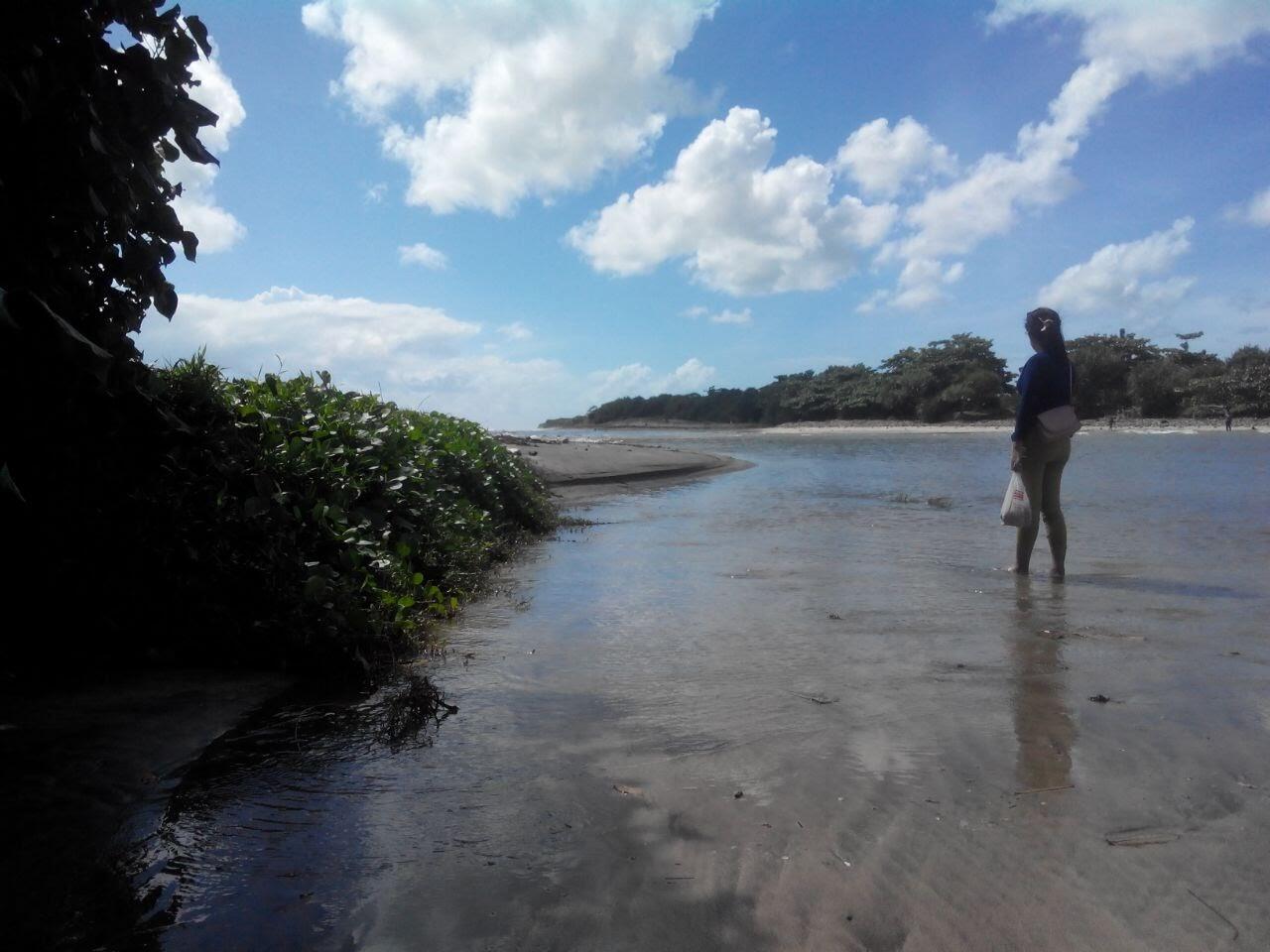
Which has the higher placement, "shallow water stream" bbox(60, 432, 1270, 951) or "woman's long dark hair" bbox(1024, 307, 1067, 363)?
"woman's long dark hair" bbox(1024, 307, 1067, 363)

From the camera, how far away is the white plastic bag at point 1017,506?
246 inches

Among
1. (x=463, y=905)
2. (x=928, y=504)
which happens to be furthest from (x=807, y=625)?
(x=928, y=504)

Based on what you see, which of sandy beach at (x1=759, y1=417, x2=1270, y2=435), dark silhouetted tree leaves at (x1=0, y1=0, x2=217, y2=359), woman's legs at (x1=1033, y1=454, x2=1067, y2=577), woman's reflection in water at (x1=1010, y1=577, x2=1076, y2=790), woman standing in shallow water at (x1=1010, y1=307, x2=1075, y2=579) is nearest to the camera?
dark silhouetted tree leaves at (x1=0, y1=0, x2=217, y2=359)

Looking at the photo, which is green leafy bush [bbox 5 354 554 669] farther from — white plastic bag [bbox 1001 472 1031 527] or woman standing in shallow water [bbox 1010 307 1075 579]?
woman standing in shallow water [bbox 1010 307 1075 579]

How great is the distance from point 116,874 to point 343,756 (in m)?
0.83

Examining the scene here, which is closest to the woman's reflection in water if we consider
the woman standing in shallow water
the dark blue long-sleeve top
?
the woman standing in shallow water

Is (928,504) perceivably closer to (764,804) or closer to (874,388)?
(764,804)

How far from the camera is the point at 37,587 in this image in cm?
324

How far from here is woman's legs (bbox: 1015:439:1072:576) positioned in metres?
6.17

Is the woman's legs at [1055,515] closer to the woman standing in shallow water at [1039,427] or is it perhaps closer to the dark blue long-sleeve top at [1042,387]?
the woman standing in shallow water at [1039,427]

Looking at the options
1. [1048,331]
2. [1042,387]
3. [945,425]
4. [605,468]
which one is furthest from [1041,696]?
[945,425]

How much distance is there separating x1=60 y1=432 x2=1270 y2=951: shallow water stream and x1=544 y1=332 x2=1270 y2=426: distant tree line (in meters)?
33.3

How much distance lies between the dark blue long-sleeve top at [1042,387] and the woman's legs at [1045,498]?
7.9 inches

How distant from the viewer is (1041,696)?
10.9 feet
